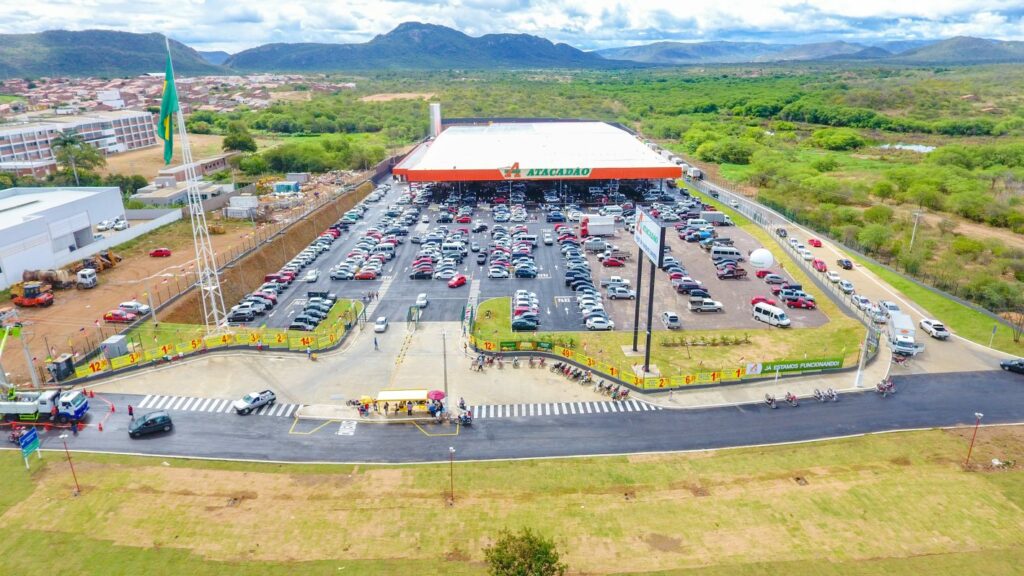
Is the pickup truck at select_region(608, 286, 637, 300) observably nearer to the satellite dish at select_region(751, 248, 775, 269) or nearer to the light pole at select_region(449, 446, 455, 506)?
the satellite dish at select_region(751, 248, 775, 269)

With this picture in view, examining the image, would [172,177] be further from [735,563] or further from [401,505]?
[735,563]

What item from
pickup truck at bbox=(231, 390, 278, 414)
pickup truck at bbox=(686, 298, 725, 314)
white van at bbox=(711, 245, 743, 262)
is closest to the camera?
pickup truck at bbox=(231, 390, 278, 414)

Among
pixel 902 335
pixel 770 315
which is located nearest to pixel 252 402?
pixel 770 315

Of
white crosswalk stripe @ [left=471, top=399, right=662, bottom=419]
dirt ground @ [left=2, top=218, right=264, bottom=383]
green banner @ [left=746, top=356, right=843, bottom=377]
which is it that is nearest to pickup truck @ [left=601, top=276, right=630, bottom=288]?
green banner @ [left=746, top=356, right=843, bottom=377]

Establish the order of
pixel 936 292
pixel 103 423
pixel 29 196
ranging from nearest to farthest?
pixel 103 423 < pixel 936 292 < pixel 29 196

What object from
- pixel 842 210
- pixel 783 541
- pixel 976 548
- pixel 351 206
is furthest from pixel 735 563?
pixel 351 206
